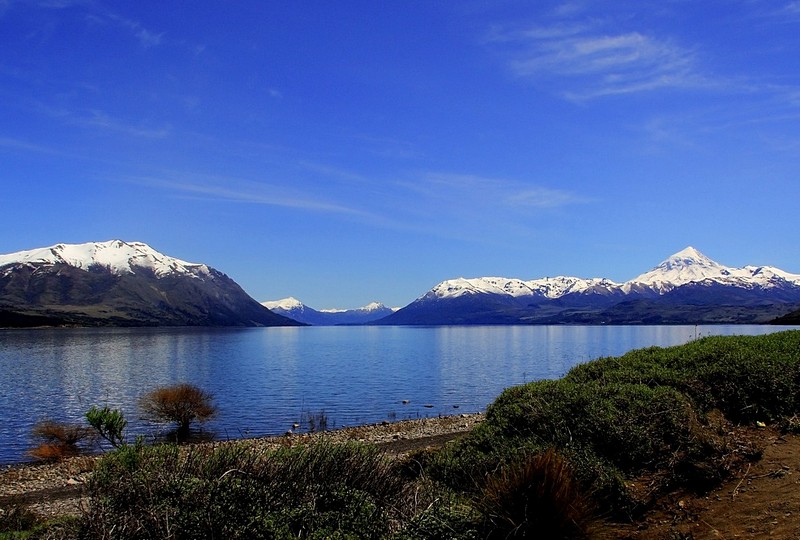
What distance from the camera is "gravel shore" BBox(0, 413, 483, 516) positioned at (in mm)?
19000

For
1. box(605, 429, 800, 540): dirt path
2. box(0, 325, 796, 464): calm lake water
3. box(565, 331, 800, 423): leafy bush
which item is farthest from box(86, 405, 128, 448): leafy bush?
box(605, 429, 800, 540): dirt path

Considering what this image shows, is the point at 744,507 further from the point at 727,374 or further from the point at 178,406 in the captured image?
the point at 178,406

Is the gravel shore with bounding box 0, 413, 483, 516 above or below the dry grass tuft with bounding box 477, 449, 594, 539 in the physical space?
below

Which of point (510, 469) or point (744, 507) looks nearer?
point (510, 469)

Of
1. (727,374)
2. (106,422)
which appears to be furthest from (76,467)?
Result: (727,374)

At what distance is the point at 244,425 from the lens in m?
42.4

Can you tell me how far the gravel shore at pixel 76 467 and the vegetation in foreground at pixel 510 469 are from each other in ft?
13.1

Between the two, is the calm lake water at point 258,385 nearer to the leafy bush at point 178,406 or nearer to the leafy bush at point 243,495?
the leafy bush at point 178,406

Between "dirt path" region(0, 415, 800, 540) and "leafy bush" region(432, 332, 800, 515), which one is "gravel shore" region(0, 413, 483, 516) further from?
"dirt path" region(0, 415, 800, 540)

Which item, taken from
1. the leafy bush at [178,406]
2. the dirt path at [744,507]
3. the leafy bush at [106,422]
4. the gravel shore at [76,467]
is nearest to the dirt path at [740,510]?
the dirt path at [744,507]

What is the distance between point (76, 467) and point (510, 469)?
82.2ft

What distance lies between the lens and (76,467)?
2642 centimetres

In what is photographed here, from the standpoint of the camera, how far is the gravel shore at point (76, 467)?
19.0 metres

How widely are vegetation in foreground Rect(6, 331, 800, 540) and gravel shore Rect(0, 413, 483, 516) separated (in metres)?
3.98
